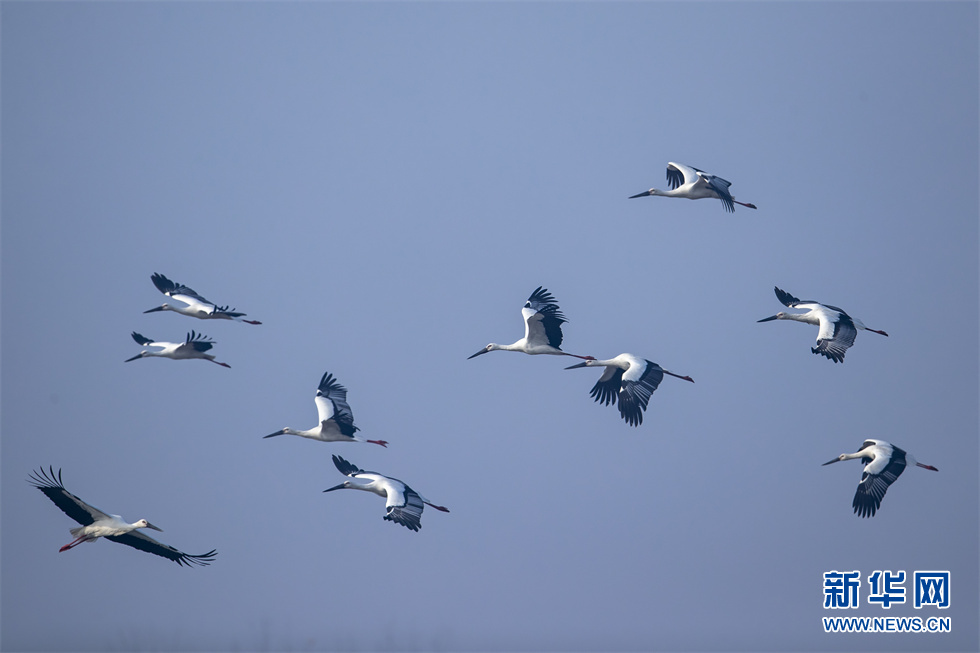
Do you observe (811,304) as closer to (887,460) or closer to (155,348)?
(887,460)

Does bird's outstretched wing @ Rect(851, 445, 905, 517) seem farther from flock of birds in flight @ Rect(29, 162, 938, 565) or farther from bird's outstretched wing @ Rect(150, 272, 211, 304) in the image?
bird's outstretched wing @ Rect(150, 272, 211, 304)

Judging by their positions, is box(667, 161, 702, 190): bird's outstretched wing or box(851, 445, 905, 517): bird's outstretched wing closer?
box(851, 445, 905, 517): bird's outstretched wing

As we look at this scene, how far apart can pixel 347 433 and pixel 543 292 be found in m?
4.59

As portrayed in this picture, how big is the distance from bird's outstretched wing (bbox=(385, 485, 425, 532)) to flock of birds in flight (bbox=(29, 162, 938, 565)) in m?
0.02

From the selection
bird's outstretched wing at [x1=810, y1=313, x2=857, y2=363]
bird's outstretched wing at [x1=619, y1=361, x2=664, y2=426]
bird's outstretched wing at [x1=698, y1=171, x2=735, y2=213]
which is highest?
bird's outstretched wing at [x1=698, y1=171, x2=735, y2=213]

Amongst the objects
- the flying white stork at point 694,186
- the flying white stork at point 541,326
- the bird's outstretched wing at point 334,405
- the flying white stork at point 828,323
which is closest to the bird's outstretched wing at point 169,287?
the bird's outstretched wing at point 334,405

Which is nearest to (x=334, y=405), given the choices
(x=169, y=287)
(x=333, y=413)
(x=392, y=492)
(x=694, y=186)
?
(x=333, y=413)

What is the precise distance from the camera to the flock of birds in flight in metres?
20.7

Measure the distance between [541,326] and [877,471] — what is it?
6.50 m

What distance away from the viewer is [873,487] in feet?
69.6

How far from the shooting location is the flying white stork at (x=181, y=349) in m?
25.3

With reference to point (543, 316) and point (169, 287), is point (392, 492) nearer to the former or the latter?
point (543, 316)

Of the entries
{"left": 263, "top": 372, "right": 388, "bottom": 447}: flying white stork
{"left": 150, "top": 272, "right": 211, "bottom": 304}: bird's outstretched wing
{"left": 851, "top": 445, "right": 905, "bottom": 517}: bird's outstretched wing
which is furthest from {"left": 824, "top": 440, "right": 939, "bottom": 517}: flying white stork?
{"left": 150, "top": 272, "right": 211, "bottom": 304}: bird's outstretched wing

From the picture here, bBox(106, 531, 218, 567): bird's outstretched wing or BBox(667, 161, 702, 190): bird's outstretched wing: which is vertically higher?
BBox(667, 161, 702, 190): bird's outstretched wing
